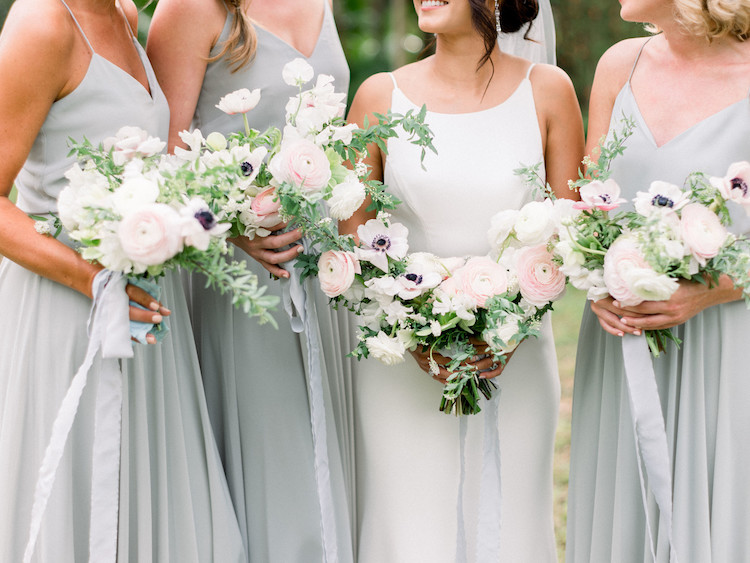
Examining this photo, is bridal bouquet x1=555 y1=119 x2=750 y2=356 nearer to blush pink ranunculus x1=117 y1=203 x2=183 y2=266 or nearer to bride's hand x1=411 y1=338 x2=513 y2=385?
bride's hand x1=411 y1=338 x2=513 y2=385

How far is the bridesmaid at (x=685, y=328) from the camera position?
2.99 meters

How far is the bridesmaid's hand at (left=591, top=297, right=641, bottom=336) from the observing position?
292cm

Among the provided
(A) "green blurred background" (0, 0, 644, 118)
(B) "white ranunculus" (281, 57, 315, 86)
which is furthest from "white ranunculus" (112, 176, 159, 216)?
(A) "green blurred background" (0, 0, 644, 118)

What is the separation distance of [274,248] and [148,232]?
800 mm

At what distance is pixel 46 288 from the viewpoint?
2.95 meters

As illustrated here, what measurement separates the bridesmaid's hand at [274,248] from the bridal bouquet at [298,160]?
0.05m

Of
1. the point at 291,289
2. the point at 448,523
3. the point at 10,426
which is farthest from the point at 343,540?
the point at 10,426

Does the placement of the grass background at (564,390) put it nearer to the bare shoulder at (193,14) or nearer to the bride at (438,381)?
the bride at (438,381)

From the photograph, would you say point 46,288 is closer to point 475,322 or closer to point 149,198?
point 149,198

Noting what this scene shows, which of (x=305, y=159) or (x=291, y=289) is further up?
(x=305, y=159)

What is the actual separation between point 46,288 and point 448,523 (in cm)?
180

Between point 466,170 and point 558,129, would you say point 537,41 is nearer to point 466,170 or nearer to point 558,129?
point 558,129

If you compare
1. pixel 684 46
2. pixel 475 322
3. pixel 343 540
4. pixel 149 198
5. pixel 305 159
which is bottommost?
pixel 343 540

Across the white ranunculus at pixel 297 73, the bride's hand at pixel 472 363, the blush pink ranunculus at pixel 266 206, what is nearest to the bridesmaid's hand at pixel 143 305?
the blush pink ranunculus at pixel 266 206
